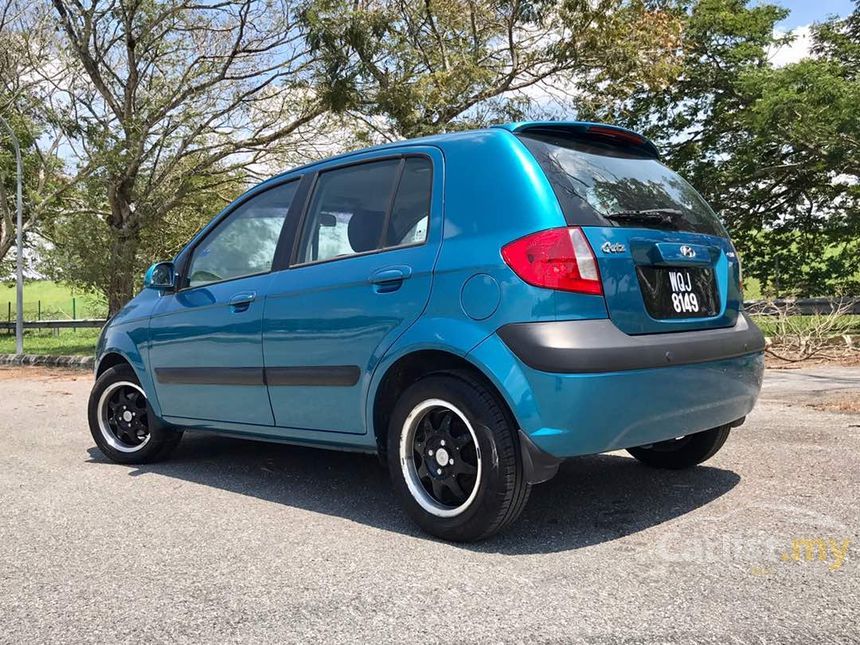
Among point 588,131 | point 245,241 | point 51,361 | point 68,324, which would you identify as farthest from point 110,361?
point 68,324

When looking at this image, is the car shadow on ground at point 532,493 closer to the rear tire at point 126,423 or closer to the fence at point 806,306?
the rear tire at point 126,423

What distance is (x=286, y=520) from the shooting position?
12.7ft

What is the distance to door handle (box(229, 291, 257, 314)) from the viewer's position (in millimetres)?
4289

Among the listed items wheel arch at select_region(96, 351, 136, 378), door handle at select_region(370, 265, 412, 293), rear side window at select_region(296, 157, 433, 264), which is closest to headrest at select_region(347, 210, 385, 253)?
rear side window at select_region(296, 157, 433, 264)

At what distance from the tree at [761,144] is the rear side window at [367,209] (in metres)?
11.9

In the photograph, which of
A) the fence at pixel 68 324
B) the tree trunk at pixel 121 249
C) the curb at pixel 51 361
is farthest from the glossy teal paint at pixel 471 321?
the fence at pixel 68 324

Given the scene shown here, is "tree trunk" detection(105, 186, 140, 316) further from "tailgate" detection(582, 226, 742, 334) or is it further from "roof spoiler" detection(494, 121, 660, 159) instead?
"tailgate" detection(582, 226, 742, 334)

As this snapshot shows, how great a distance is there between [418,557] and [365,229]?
1567mm

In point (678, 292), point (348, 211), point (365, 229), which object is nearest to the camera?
point (678, 292)

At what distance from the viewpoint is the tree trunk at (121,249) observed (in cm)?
1884

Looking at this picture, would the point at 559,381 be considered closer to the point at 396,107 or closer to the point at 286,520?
the point at 286,520

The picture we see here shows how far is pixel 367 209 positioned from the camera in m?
3.98

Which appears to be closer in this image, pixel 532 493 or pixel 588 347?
pixel 588 347

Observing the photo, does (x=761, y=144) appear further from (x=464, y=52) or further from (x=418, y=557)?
(x=418, y=557)
